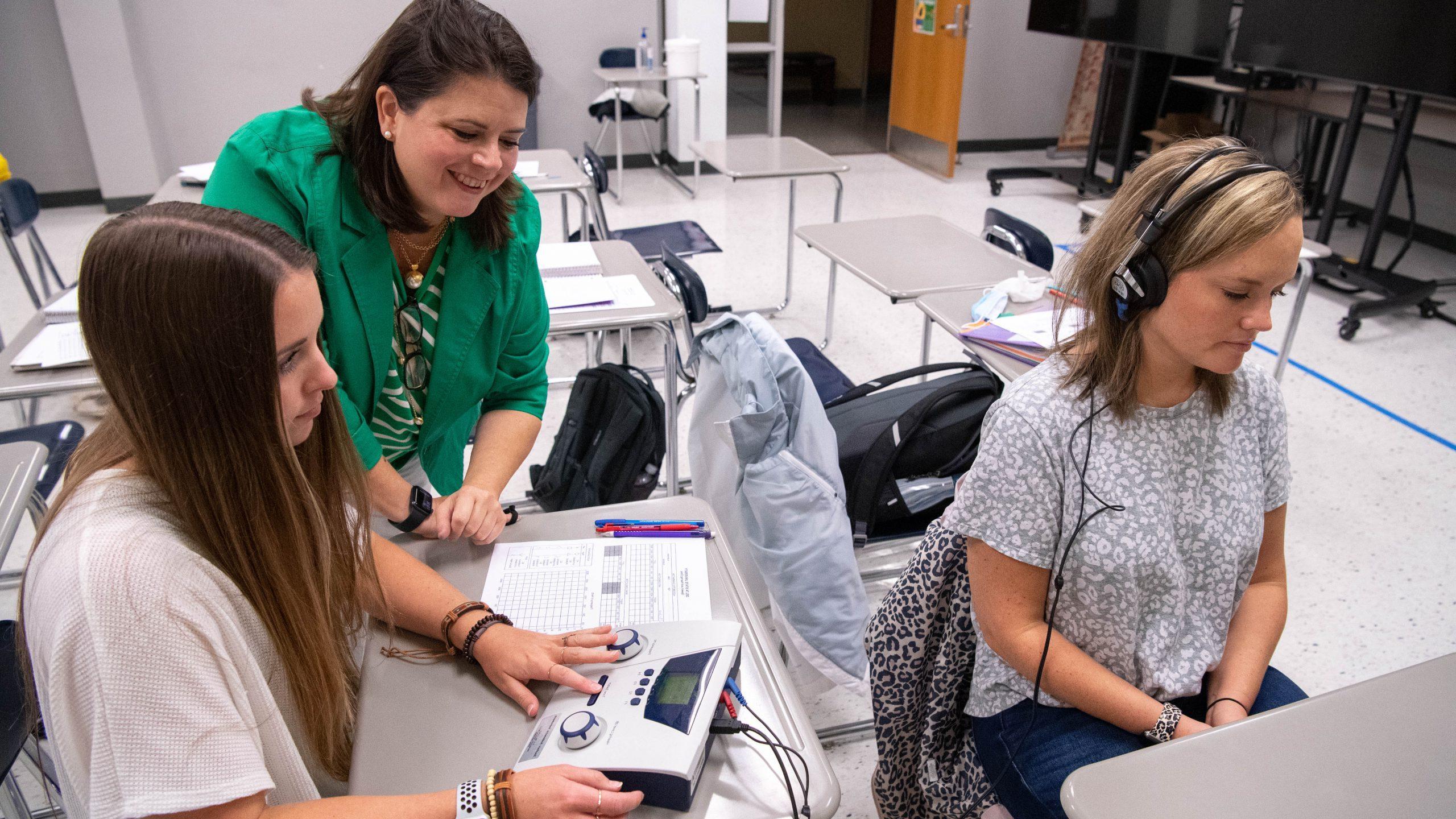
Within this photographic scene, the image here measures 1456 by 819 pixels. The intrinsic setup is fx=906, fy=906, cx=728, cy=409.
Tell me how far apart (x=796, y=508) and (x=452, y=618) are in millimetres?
773

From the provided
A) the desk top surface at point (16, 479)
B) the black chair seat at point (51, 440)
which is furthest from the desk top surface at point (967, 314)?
the black chair seat at point (51, 440)

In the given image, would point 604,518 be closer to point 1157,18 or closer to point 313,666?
point 313,666

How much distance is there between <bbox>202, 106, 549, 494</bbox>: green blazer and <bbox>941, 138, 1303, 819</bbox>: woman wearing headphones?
28.6 inches

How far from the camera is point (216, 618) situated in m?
0.78

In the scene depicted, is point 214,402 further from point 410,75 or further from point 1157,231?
point 1157,231

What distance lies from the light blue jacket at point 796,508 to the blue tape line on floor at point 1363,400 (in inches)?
79.0

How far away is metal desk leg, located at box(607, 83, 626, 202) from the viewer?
5.46 m

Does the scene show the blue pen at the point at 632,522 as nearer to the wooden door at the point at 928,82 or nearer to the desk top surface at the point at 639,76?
the desk top surface at the point at 639,76

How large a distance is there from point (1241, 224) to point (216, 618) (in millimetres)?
1160

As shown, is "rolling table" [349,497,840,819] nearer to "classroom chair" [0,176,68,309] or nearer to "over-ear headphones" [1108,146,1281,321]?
"over-ear headphones" [1108,146,1281,321]

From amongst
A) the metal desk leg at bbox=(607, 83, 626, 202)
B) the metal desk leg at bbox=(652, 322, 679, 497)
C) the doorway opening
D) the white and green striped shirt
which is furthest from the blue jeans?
the doorway opening

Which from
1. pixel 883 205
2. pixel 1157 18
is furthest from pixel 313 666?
pixel 1157 18

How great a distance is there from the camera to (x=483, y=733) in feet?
3.09

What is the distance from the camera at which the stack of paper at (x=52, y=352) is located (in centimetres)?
189
